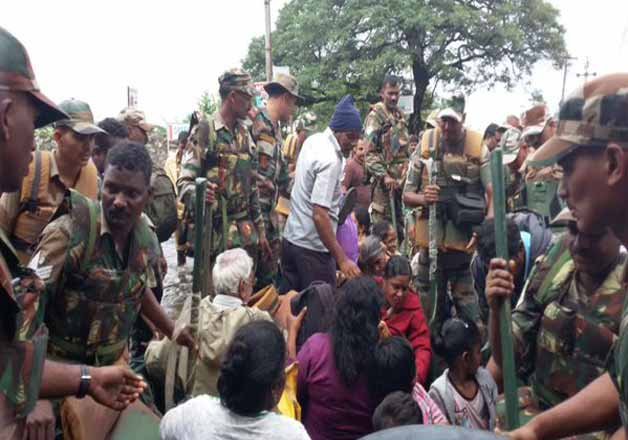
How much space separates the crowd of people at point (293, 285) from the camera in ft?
7.34

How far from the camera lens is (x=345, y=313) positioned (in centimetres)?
381

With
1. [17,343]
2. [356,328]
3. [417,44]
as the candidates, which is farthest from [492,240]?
[417,44]

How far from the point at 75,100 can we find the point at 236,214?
1.46 m

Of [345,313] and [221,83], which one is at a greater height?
[221,83]

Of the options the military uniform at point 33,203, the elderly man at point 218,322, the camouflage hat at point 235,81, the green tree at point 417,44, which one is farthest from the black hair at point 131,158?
the green tree at point 417,44

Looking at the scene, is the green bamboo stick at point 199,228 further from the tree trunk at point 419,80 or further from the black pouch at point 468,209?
the tree trunk at point 419,80

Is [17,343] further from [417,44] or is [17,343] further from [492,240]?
[417,44]

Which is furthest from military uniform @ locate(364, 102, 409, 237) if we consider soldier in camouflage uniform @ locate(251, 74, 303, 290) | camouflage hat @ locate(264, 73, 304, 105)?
camouflage hat @ locate(264, 73, 304, 105)

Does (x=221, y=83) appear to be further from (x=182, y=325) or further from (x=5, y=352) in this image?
(x=5, y=352)

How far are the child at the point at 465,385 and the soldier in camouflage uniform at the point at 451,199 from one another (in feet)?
6.11

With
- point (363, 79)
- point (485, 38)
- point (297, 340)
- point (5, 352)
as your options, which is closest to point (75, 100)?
point (297, 340)

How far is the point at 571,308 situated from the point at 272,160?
4.48m

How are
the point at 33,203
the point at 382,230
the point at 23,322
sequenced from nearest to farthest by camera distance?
the point at 23,322 < the point at 33,203 < the point at 382,230

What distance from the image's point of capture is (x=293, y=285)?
588cm
